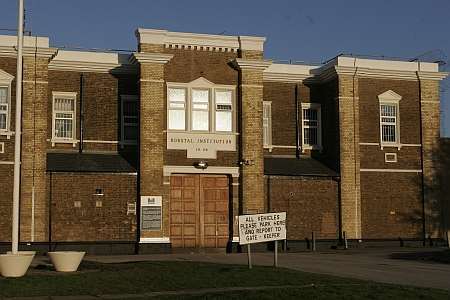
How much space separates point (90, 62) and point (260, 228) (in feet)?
51.1

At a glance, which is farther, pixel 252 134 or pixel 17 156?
pixel 252 134

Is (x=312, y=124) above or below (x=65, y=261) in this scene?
above

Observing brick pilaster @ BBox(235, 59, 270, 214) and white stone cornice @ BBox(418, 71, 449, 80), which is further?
white stone cornice @ BBox(418, 71, 449, 80)

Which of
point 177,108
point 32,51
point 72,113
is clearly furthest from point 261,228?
point 32,51

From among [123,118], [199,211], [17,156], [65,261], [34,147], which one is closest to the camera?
[65,261]

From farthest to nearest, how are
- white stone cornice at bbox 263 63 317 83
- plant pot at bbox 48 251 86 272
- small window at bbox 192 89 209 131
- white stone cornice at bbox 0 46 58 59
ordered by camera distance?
1. white stone cornice at bbox 263 63 317 83
2. small window at bbox 192 89 209 131
3. white stone cornice at bbox 0 46 58 59
4. plant pot at bbox 48 251 86 272

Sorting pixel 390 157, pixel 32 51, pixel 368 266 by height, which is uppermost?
pixel 32 51

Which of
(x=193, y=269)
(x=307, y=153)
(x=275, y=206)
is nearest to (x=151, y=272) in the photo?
(x=193, y=269)

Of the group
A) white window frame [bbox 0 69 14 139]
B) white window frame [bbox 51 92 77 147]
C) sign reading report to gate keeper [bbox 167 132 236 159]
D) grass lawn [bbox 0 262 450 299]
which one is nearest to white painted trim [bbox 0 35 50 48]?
white window frame [bbox 0 69 14 139]

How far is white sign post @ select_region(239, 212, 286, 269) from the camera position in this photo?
2138 centimetres

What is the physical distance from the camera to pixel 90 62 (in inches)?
1331

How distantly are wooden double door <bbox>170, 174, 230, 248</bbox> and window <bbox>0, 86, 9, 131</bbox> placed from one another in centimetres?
784

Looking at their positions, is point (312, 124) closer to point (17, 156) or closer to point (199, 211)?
point (199, 211)

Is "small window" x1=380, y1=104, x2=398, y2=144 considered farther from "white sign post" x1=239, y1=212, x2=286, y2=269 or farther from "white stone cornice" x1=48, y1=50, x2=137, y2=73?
"white sign post" x1=239, y1=212, x2=286, y2=269
